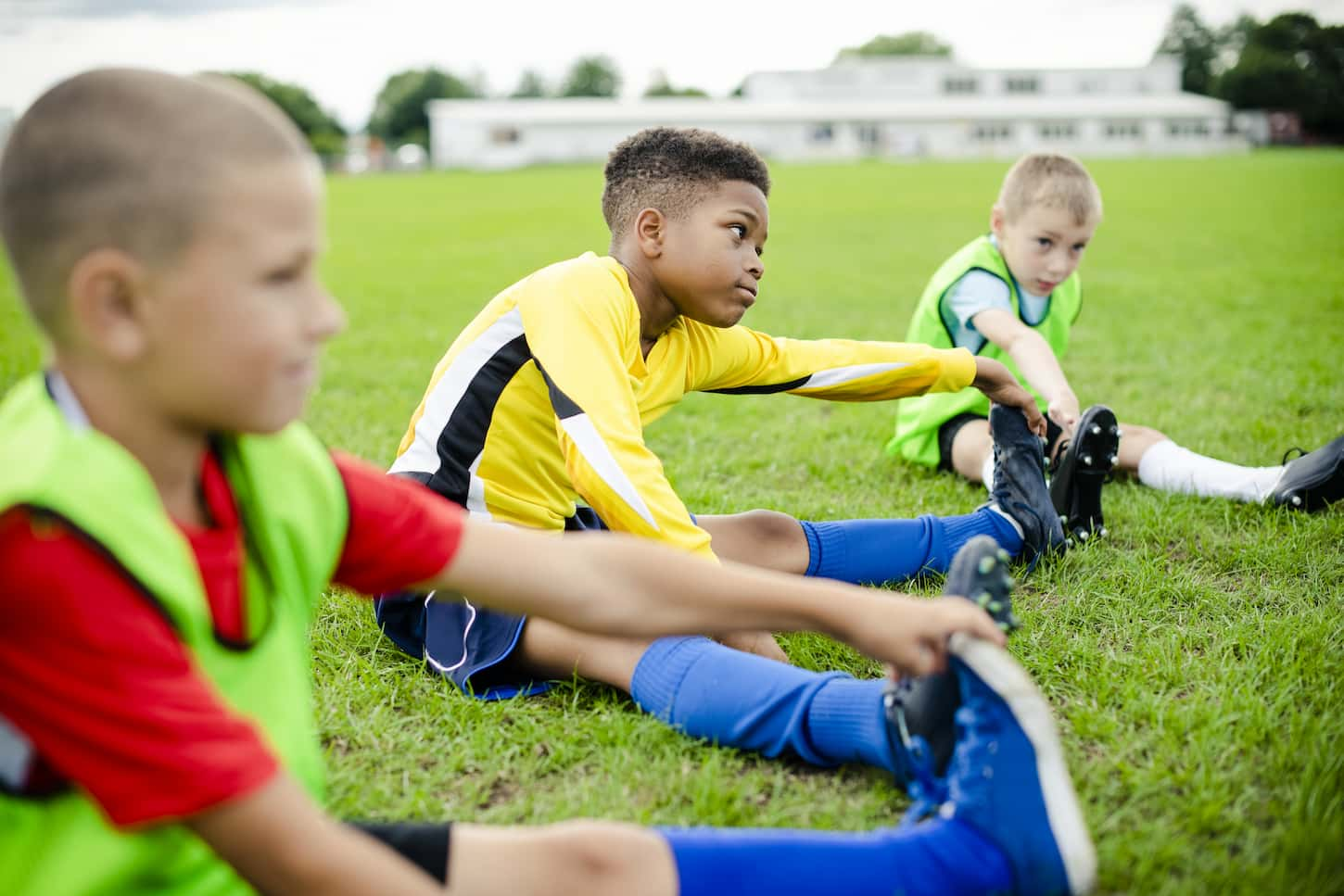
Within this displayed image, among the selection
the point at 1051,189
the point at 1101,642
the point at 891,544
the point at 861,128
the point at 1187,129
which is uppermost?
the point at 861,128

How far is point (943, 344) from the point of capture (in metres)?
4.01

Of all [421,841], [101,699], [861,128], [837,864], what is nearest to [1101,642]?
[837,864]

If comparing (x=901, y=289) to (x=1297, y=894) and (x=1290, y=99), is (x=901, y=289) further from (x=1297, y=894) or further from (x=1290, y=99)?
(x=1290, y=99)

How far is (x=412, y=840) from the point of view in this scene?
1353 mm

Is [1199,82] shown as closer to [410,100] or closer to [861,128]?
[861,128]

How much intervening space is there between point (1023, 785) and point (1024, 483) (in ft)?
5.37

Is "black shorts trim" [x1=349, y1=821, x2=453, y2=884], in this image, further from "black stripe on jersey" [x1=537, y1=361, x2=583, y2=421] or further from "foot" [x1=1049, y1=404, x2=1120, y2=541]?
"foot" [x1=1049, y1=404, x2=1120, y2=541]

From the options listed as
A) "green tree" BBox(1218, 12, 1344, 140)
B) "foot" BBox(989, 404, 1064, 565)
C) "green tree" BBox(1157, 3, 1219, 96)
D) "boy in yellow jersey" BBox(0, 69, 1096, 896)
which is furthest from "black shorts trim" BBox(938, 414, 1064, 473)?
"green tree" BBox(1157, 3, 1219, 96)

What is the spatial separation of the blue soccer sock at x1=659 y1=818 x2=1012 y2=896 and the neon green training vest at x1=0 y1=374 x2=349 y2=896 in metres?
0.51

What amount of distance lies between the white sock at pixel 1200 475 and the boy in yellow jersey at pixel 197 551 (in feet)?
8.51

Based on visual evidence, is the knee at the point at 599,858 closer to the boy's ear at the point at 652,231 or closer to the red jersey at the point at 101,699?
the red jersey at the point at 101,699

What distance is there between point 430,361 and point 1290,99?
273ft

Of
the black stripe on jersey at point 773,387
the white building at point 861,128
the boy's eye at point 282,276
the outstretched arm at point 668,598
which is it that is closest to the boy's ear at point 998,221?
the black stripe on jersey at point 773,387

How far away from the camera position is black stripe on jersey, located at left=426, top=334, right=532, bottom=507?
95.8 inches
